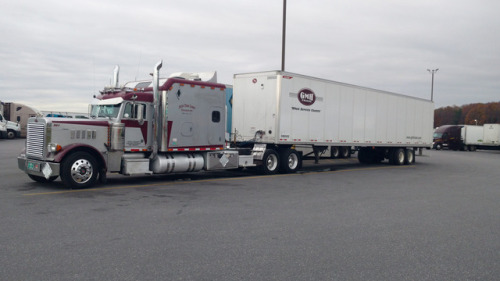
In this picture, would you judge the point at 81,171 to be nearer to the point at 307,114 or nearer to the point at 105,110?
the point at 105,110

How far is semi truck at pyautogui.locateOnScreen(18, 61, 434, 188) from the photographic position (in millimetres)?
11500

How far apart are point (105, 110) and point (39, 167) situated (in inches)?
94.0

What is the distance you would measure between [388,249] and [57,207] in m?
6.17

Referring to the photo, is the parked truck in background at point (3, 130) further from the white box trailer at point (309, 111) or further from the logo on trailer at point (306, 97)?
the logo on trailer at point (306, 97)

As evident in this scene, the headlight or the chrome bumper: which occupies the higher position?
the headlight

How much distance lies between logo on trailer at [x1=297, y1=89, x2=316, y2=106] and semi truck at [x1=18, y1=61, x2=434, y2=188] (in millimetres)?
39

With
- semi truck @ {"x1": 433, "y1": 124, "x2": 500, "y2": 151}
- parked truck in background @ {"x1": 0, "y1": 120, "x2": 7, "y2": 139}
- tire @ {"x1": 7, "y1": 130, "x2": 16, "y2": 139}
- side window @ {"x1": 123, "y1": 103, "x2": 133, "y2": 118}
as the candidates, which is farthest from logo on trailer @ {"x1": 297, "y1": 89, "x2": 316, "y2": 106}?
semi truck @ {"x1": 433, "y1": 124, "x2": 500, "y2": 151}

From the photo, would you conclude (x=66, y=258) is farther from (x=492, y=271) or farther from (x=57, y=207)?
(x=492, y=271)

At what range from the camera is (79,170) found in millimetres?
11281

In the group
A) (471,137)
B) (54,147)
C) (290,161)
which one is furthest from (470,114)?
(54,147)

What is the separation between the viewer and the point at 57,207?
8.83 m

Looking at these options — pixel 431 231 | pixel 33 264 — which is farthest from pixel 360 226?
pixel 33 264

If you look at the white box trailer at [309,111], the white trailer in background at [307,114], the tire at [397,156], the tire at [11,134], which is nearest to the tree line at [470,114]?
the tire at [397,156]

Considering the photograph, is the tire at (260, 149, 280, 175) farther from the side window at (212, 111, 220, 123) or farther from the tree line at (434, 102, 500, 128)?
the tree line at (434, 102, 500, 128)
